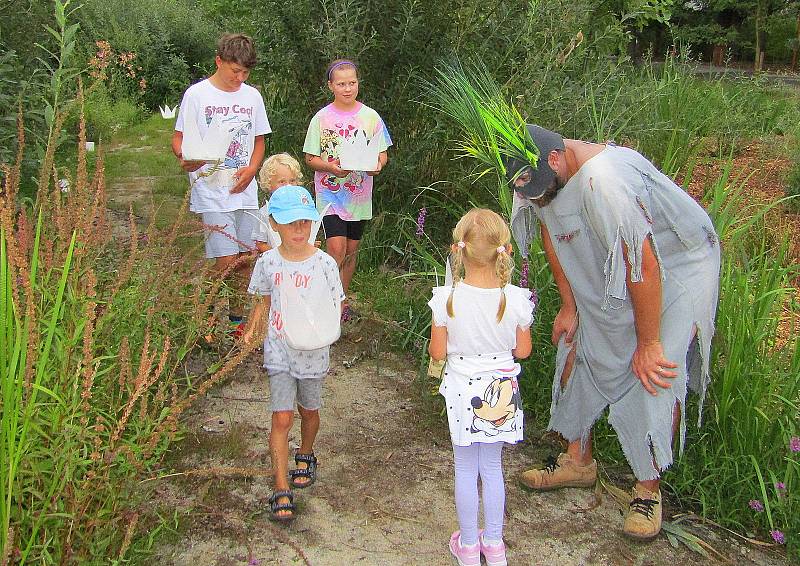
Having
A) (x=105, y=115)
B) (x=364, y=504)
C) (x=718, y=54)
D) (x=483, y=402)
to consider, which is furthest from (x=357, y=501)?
(x=718, y=54)

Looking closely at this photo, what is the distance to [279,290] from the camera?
116 inches

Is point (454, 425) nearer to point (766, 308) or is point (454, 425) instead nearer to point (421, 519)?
point (421, 519)

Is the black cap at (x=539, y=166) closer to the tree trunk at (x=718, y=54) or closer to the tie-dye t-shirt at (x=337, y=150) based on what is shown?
the tie-dye t-shirt at (x=337, y=150)

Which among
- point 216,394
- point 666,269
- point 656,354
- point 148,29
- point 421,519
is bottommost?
point 421,519

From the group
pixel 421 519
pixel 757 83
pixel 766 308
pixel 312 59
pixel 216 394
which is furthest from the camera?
pixel 757 83

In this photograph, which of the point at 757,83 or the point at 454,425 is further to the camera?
the point at 757,83

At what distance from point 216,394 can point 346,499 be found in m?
1.09

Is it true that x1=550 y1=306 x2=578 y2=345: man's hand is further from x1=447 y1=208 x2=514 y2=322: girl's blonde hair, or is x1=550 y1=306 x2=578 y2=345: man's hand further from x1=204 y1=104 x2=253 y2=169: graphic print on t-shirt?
x1=204 y1=104 x2=253 y2=169: graphic print on t-shirt

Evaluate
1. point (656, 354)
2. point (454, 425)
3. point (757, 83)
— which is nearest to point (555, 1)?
point (656, 354)

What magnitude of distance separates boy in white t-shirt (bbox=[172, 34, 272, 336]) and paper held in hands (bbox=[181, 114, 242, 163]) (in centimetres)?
2

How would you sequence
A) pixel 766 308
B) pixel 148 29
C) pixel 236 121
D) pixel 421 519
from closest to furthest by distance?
pixel 421 519, pixel 766 308, pixel 236 121, pixel 148 29

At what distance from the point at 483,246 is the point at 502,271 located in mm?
106

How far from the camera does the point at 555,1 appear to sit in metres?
5.39

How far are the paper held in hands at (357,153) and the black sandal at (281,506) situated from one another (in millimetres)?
2044
